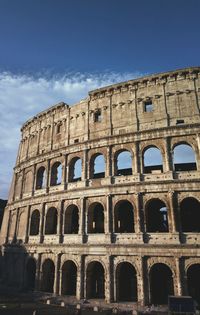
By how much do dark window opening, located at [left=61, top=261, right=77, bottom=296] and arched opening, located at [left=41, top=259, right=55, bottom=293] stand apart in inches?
70.2

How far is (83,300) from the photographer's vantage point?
1734 centimetres

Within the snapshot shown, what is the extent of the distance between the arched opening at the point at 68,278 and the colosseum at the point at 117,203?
0.26ft

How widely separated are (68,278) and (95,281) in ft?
6.95

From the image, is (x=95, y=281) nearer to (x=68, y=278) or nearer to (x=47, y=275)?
(x=68, y=278)

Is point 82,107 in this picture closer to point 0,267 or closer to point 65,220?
point 65,220

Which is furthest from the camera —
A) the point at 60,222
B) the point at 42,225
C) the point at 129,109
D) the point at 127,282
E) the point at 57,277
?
the point at 42,225

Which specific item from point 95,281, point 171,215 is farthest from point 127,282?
point 171,215

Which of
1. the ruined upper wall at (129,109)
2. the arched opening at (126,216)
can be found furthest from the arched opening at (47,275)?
the ruined upper wall at (129,109)

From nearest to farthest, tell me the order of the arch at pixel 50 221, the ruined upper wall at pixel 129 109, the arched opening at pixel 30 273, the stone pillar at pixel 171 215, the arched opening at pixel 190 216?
1. the stone pillar at pixel 171 215
2. the ruined upper wall at pixel 129 109
3. the arched opening at pixel 190 216
4. the arch at pixel 50 221
5. the arched opening at pixel 30 273

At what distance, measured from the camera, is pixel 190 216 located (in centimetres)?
1973

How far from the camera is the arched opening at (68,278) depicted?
63.2 feet

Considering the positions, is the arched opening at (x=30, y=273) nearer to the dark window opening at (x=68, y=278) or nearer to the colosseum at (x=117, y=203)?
the colosseum at (x=117, y=203)

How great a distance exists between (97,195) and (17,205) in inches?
406

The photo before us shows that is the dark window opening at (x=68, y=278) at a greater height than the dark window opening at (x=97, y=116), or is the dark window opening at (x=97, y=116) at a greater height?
the dark window opening at (x=97, y=116)
